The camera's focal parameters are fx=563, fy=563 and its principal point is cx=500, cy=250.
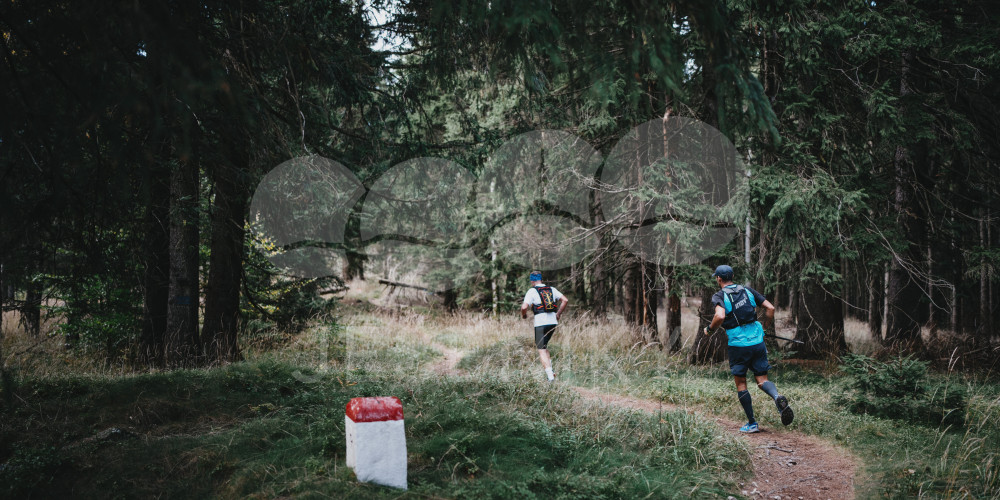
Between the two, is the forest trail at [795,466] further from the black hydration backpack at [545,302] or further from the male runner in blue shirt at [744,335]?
the black hydration backpack at [545,302]

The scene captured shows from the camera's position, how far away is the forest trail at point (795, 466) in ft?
16.9

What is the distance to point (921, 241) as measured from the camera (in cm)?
1285

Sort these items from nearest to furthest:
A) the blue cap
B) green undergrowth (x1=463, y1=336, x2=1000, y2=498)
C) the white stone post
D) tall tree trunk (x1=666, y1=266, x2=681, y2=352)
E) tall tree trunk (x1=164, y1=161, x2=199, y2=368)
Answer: the white stone post
green undergrowth (x1=463, y1=336, x2=1000, y2=498)
the blue cap
tall tree trunk (x1=164, y1=161, x2=199, y2=368)
tall tree trunk (x1=666, y1=266, x2=681, y2=352)

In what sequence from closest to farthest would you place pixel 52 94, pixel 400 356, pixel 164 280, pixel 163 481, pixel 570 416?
pixel 52 94 → pixel 163 481 → pixel 570 416 → pixel 164 280 → pixel 400 356

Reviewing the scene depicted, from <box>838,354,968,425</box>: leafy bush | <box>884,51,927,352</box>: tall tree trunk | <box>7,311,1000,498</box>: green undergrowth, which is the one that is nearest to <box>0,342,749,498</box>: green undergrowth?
<box>7,311,1000,498</box>: green undergrowth

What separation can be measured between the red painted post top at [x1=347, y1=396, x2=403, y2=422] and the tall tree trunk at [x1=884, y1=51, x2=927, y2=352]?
405 inches

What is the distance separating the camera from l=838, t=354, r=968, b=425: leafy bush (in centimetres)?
668

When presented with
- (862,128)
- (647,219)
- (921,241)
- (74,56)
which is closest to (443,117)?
(647,219)

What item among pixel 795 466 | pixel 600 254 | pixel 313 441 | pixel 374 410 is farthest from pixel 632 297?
pixel 374 410

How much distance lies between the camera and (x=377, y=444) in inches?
162

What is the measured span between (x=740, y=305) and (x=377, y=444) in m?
4.77

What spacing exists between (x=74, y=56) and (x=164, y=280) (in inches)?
268

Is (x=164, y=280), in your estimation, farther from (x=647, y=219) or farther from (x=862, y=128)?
(x=862, y=128)

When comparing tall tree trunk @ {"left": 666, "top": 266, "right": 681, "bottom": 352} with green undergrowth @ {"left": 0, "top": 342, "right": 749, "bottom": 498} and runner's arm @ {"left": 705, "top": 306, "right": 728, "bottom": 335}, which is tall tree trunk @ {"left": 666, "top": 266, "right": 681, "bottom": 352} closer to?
runner's arm @ {"left": 705, "top": 306, "right": 728, "bottom": 335}
